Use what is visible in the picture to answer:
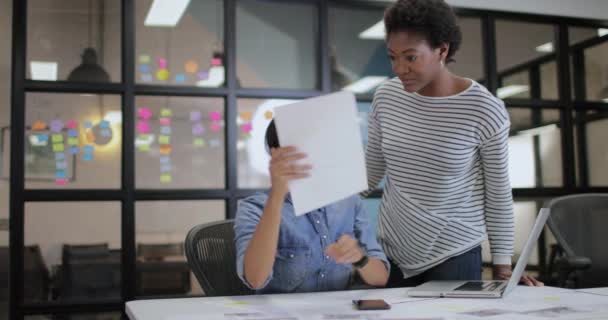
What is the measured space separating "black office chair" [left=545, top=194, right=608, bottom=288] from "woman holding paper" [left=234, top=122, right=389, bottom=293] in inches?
39.0

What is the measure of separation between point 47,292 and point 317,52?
2.05 meters

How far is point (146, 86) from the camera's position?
366cm

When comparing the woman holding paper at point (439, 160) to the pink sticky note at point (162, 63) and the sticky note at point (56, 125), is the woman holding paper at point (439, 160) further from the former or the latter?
the sticky note at point (56, 125)

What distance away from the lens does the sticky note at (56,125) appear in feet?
11.6

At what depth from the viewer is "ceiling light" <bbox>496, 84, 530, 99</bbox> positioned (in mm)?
4344

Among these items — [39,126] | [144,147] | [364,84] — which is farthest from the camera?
[364,84]

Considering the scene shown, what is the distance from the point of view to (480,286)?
5.33 feet

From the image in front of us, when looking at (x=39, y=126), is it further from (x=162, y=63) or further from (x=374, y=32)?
(x=374, y=32)

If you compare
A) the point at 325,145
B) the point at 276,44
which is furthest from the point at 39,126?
the point at 325,145

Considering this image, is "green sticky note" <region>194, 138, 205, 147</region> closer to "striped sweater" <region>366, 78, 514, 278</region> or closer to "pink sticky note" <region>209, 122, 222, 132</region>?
"pink sticky note" <region>209, 122, 222, 132</region>

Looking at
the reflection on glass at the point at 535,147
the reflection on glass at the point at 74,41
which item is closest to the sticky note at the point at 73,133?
the reflection on glass at the point at 74,41

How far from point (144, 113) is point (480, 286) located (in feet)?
8.28

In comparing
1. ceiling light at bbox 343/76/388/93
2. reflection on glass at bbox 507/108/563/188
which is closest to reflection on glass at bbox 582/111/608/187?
reflection on glass at bbox 507/108/563/188

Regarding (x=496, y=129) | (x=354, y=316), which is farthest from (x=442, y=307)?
(x=496, y=129)
